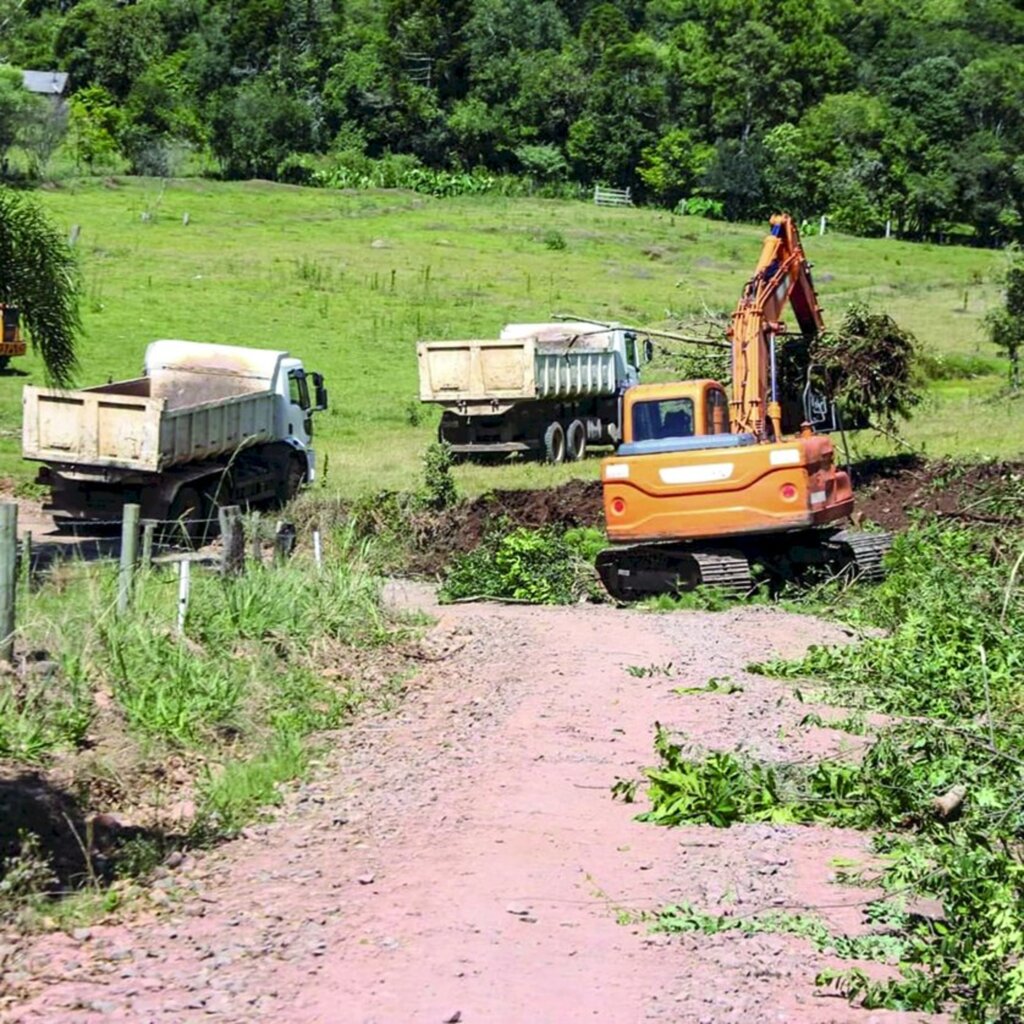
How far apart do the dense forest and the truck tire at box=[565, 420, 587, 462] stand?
47.9m

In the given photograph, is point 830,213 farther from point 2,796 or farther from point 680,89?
point 2,796

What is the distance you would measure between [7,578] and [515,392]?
759 inches

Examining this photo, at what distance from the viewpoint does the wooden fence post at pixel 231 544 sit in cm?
1395

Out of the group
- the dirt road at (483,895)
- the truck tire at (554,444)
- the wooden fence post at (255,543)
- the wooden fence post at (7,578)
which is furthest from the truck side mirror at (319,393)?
the wooden fence post at (7,578)

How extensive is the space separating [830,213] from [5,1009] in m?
84.8

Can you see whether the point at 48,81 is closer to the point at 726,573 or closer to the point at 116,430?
the point at 116,430

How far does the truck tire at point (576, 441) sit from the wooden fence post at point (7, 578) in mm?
20596

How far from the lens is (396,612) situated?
15.6m

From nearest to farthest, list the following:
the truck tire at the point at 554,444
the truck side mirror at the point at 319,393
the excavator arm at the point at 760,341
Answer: the excavator arm at the point at 760,341
the truck side mirror at the point at 319,393
the truck tire at the point at 554,444

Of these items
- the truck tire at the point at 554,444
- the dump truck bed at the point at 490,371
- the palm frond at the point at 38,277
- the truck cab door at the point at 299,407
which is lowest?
the truck tire at the point at 554,444

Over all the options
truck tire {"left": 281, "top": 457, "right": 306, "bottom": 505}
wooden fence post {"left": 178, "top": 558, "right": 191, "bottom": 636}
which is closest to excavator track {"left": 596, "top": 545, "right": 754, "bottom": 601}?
wooden fence post {"left": 178, "top": 558, "right": 191, "bottom": 636}

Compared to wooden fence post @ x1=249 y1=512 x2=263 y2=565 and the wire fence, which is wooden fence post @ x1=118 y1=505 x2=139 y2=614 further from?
wooden fence post @ x1=249 y1=512 x2=263 y2=565

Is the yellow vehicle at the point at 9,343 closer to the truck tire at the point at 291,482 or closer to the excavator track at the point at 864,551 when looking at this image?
the truck tire at the point at 291,482

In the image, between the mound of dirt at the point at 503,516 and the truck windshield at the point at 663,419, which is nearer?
the truck windshield at the point at 663,419
